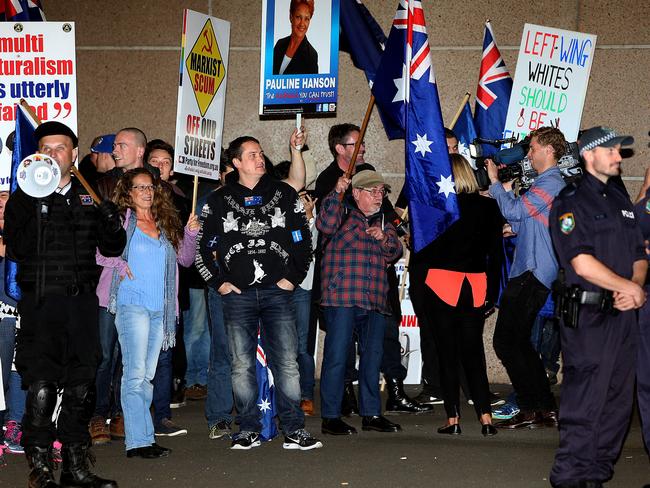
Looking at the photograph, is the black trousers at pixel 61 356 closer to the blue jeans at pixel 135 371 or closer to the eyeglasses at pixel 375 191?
the blue jeans at pixel 135 371

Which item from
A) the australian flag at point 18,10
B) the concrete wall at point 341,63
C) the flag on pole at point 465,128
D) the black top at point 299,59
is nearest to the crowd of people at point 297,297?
the black top at point 299,59

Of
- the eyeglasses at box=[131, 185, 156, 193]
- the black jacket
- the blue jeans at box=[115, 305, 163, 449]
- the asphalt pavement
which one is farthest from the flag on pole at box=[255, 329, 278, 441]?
the eyeglasses at box=[131, 185, 156, 193]

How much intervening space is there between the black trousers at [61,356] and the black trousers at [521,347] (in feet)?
10.4

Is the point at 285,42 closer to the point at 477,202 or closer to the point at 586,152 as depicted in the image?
the point at 477,202

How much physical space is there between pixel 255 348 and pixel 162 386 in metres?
0.86

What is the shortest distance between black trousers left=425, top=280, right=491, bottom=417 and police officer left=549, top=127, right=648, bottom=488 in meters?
1.93

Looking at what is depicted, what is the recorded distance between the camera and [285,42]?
898 centimetres

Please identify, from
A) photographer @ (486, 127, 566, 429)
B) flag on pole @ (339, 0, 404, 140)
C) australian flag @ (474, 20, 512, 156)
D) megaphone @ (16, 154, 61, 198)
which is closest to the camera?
megaphone @ (16, 154, 61, 198)

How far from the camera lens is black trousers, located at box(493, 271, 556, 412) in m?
8.38

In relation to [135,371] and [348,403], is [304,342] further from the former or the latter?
[135,371]

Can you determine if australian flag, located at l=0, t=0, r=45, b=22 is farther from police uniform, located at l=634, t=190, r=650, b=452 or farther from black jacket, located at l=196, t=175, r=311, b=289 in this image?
police uniform, located at l=634, t=190, r=650, b=452

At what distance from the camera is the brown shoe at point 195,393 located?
995cm

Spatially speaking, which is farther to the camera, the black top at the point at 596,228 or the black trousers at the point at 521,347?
the black trousers at the point at 521,347

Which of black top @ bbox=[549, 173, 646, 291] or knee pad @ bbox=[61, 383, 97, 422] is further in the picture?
knee pad @ bbox=[61, 383, 97, 422]
